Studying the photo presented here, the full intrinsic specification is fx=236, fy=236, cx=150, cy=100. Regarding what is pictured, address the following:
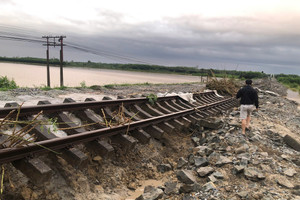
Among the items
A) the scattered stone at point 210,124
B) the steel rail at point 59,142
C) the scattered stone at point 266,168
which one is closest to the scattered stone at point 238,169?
the scattered stone at point 266,168

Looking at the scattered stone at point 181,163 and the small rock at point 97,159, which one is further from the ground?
the small rock at point 97,159

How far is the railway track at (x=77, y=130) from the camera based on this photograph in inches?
102

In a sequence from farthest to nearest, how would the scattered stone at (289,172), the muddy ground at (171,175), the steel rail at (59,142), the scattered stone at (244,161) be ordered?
1. the scattered stone at (244,161)
2. the scattered stone at (289,172)
3. the muddy ground at (171,175)
4. the steel rail at (59,142)

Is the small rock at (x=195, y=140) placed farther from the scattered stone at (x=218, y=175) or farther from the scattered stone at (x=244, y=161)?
the scattered stone at (x=218, y=175)

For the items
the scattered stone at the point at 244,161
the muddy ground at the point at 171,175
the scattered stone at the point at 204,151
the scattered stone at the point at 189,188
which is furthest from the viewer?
the scattered stone at the point at 204,151

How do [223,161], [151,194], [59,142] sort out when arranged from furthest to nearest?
1. [223,161]
2. [151,194]
3. [59,142]

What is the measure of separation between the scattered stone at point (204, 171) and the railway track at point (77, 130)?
1.08 m

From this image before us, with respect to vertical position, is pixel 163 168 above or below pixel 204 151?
below

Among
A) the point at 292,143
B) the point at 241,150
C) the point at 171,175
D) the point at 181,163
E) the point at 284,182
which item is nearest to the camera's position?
the point at 284,182

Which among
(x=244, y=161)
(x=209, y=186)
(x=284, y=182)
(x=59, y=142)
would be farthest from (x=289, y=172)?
(x=59, y=142)

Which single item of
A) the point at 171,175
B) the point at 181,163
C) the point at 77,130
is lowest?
the point at 171,175

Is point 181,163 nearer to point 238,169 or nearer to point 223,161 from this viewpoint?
point 223,161

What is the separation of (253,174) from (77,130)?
116 inches

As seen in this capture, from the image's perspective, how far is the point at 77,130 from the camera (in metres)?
3.74
